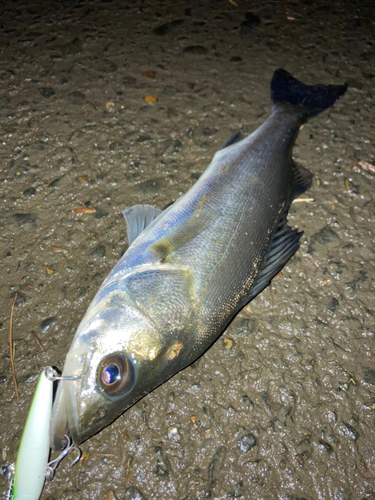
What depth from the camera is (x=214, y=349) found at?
265cm

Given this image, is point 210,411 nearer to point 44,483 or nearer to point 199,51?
point 44,483

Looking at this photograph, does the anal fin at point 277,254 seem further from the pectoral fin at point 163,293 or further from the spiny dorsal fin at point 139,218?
the spiny dorsal fin at point 139,218

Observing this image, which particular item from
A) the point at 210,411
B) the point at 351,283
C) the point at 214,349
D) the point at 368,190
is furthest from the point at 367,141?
the point at 210,411

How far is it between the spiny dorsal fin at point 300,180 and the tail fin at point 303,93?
25.5 inches

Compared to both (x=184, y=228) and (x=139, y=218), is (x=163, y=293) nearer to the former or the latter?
(x=184, y=228)

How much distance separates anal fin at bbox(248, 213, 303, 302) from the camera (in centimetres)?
254

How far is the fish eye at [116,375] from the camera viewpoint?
6.30 feet

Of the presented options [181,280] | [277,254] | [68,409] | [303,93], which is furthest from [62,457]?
[303,93]

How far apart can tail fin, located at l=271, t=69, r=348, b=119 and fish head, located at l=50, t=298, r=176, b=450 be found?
2.59 m

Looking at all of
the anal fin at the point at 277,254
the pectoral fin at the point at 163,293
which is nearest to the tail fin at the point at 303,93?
the anal fin at the point at 277,254

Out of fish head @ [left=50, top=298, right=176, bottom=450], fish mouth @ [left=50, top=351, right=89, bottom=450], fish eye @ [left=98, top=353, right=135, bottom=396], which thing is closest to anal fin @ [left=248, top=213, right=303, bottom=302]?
fish head @ [left=50, top=298, right=176, bottom=450]

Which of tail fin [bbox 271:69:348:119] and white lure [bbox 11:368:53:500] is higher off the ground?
tail fin [bbox 271:69:348:119]

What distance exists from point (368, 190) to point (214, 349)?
6.69 ft

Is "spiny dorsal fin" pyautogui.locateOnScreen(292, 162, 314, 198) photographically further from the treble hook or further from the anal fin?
the treble hook
